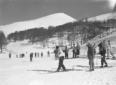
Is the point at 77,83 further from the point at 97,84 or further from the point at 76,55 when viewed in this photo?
the point at 76,55

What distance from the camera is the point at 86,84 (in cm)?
1043

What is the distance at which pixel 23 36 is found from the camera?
642ft

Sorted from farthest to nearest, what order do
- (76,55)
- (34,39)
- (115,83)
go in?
1. (34,39)
2. (76,55)
3. (115,83)

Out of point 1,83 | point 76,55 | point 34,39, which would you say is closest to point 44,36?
point 34,39

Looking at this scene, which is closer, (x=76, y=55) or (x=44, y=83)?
(x=44, y=83)

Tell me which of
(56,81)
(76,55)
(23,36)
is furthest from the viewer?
(23,36)

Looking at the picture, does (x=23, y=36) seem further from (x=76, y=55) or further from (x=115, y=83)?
(x=115, y=83)

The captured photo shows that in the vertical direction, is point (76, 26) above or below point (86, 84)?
above

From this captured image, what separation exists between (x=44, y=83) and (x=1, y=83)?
2235 millimetres

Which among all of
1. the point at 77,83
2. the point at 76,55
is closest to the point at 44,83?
the point at 77,83

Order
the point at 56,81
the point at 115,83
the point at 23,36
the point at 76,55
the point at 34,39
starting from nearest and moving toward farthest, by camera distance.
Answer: the point at 115,83, the point at 56,81, the point at 76,55, the point at 34,39, the point at 23,36

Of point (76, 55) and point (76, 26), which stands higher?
point (76, 26)

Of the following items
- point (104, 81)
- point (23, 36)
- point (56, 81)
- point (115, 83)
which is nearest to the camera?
point (115, 83)

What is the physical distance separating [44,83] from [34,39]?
6292 inches
